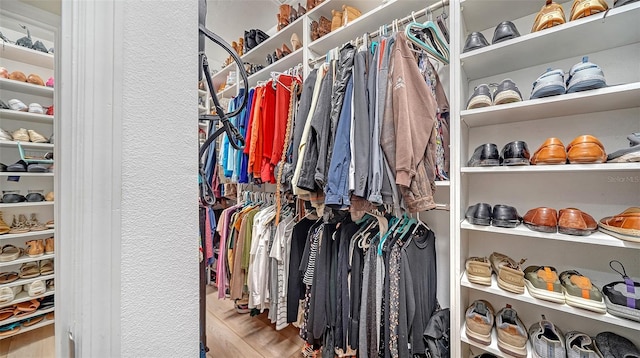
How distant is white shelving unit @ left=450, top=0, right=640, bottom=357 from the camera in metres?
0.86

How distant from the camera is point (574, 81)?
2.72 feet

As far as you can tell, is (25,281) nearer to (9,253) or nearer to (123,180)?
(9,253)

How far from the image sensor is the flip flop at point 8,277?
1.92ft

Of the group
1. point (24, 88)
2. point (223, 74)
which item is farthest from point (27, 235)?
point (223, 74)

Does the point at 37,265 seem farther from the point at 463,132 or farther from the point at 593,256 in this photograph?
the point at 593,256

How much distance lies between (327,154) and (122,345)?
0.85 meters

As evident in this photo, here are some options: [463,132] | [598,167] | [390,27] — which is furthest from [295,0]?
[598,167]

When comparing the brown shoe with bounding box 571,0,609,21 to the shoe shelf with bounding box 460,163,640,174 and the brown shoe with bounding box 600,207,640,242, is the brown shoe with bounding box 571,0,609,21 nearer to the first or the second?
the shoe shelf with bounding box 460,163,640,174

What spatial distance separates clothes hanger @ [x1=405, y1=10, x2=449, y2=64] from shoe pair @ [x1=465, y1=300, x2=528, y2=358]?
1220 mm

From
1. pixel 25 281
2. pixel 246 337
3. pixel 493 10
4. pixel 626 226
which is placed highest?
pixel 493 10

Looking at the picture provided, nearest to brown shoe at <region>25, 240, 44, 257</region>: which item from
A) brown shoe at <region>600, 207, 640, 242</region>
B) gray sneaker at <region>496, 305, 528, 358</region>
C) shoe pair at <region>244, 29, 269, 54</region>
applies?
gray sneaker at <region>496, 305, 528, 358</region>

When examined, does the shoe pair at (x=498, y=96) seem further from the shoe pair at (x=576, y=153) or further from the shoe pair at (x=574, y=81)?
the shoe pair at (x=576, y=153)

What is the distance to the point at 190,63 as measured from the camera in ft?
1.49

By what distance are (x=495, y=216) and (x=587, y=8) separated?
2.63 ft
